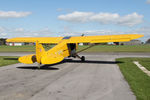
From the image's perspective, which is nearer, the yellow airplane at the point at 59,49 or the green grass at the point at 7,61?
the yellow airplane at the point at 59,49

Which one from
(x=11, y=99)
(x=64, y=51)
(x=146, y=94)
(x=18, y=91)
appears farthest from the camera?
(x=64, y=51)

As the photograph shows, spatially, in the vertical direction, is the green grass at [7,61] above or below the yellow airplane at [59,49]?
below

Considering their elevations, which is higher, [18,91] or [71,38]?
[71,38]

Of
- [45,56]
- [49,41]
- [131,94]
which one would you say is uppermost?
[49,41]

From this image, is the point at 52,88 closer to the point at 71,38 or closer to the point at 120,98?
the point at 120,98

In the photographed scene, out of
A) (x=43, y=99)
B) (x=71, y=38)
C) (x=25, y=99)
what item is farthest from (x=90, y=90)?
(x=71, y=38)

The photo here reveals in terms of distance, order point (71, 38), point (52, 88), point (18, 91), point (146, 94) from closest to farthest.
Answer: point (146, 94), point (18, 91), point (52, 88), point (71, 38)

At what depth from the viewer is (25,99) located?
583cm

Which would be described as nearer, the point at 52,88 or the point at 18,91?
the point at 18,91

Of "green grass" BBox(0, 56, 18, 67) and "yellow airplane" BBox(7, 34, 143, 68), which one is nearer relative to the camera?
"yellow airplane" BBox(7, 34, 143, 68)

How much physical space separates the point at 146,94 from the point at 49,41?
14.2 meters

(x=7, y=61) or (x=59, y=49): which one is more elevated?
(x=59, y=49)

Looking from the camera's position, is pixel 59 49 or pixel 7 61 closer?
pixel 59 49

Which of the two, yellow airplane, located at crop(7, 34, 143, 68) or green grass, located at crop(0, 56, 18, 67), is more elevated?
yellow airplane, located at crop(7, 34, 143, 68)
